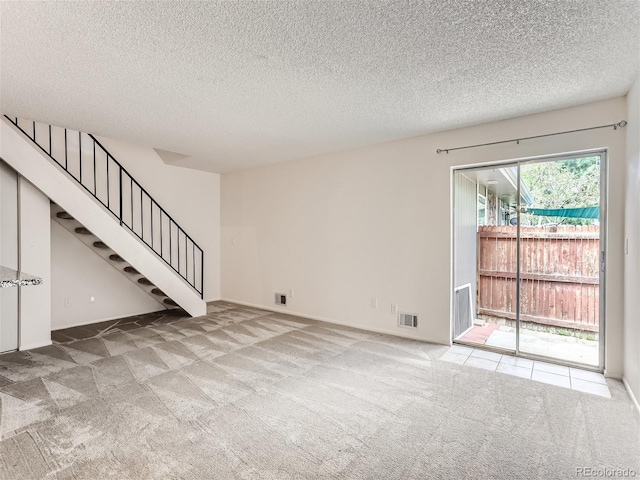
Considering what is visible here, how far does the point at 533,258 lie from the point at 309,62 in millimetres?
3254

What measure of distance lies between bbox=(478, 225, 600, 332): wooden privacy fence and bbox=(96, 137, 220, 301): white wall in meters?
5.09

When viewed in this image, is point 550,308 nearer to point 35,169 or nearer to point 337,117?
point 337,117

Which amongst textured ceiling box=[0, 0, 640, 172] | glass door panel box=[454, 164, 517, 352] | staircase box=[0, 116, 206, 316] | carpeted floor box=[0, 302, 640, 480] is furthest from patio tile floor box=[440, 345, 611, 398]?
staircase box=[0, 116, 206, 316]

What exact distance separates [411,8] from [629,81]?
2301 mm

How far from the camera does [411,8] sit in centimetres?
184

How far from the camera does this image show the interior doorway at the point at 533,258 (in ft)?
11.0

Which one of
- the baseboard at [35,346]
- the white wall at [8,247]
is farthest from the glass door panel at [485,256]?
the white wall at [8,247]

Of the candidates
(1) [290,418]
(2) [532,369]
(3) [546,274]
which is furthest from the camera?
(3) [546,274]

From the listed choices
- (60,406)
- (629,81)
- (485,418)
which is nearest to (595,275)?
(629,81)

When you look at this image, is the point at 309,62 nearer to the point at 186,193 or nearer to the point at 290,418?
the point at 290,418

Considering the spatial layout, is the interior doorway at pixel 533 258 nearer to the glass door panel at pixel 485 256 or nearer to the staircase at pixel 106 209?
the glass door panel at pixel 485 256

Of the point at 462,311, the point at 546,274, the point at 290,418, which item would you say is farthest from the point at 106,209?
the point at 546,274

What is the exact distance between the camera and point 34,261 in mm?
3895

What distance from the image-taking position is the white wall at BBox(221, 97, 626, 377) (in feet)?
10.5
